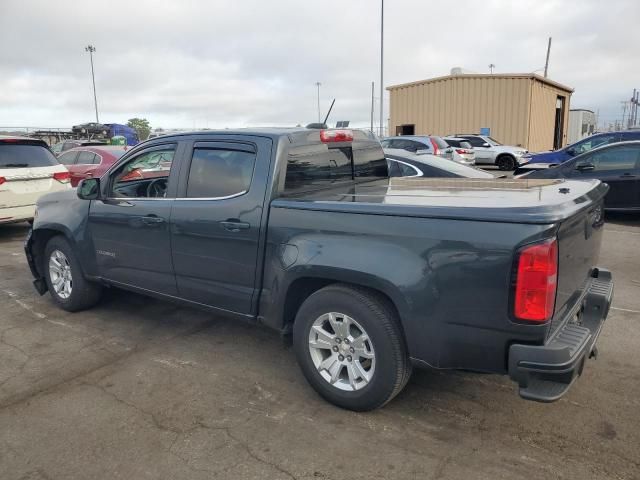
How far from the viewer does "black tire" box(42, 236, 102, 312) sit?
512 cm

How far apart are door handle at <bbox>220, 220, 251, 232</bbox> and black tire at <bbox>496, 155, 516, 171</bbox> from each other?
2209 centimetres

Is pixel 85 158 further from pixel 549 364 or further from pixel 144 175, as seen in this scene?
pixel 549 364

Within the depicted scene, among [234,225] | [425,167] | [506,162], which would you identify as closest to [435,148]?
[425,167]

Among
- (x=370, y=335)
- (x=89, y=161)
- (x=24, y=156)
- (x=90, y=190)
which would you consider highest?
(x=24, y=156)

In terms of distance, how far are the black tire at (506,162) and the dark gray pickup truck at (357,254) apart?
67.4 feet

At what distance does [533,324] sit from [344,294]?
3.50 feet

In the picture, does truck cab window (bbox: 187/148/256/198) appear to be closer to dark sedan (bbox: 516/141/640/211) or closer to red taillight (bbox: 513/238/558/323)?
red taillight (bbox: 513/238/558/323)

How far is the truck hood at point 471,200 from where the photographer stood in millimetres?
2623

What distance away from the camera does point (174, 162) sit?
13.8ft

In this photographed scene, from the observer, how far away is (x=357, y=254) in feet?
10.1

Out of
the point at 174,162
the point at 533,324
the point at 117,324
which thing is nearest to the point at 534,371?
the point at 533,324

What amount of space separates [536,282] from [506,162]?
75.1 feet

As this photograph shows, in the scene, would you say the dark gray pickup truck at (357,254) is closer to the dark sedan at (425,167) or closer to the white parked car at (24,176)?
the dark sedan at (425,167)

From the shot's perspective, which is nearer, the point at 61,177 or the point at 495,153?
the point at 61,177
